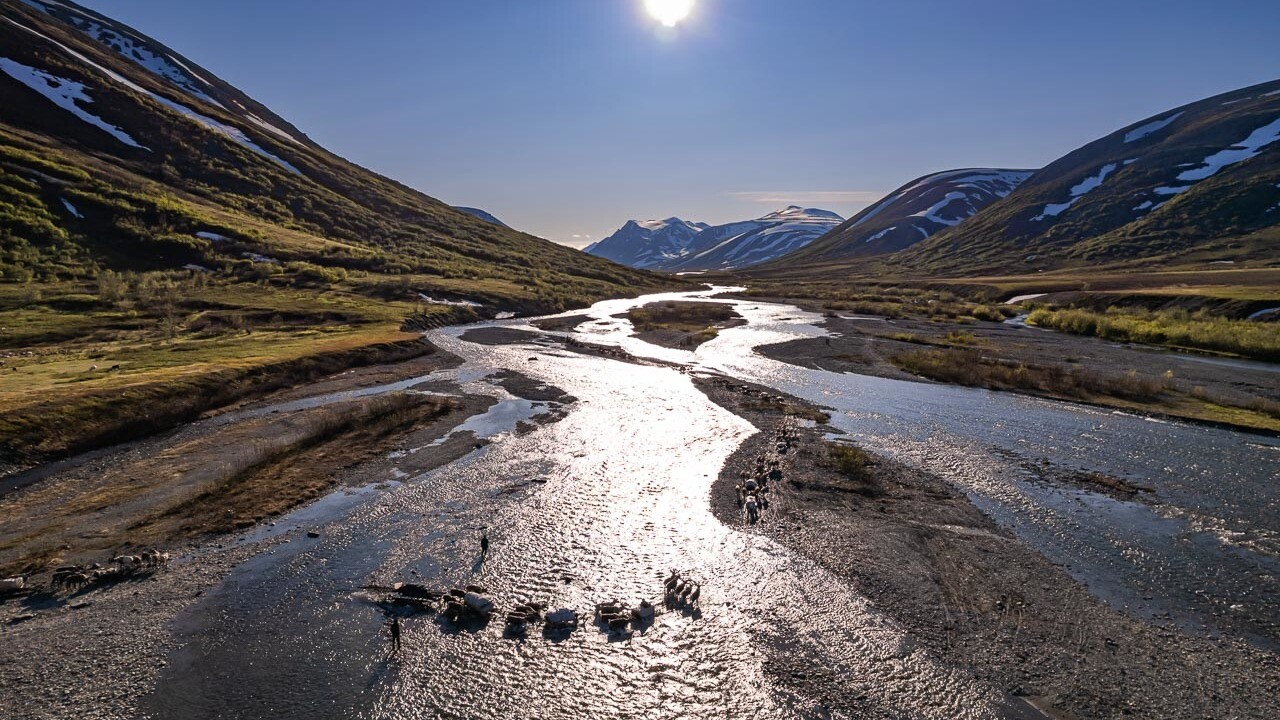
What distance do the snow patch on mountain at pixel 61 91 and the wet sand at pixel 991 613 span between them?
170472 millimetres

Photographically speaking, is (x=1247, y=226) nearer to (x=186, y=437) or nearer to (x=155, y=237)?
(x=186, y=437)

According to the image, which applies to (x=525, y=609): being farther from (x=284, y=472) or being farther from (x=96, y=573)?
(x=284, y=472)

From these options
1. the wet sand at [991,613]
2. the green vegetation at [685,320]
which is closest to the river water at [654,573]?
the wet sand at [991,613]

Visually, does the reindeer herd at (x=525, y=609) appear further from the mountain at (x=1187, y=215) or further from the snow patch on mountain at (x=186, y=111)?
the snow patch on mountain at (x=186, y=111)

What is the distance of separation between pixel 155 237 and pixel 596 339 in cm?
7783

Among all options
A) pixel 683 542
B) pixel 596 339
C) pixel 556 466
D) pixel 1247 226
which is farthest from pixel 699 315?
pixel 1247 226

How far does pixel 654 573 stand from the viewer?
58.3ft

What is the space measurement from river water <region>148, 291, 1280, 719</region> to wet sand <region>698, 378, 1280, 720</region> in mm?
795

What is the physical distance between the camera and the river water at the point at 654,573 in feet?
41.8

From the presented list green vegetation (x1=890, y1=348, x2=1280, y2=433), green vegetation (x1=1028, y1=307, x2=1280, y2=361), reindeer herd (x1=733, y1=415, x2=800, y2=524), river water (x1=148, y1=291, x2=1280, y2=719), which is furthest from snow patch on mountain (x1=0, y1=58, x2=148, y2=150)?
green vegetation (x1=1028, y1=307, x2=1280, y2=361)

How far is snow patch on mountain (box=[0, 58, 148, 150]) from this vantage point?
120 m

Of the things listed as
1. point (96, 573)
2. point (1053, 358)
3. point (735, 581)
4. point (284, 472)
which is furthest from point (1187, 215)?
point (96, 573)

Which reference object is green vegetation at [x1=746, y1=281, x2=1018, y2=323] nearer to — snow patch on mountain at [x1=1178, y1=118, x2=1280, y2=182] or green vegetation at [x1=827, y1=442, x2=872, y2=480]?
green vegetation at [x1=827, y1=442, x2=872, y2=480]

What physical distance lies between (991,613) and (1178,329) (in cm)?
6405
